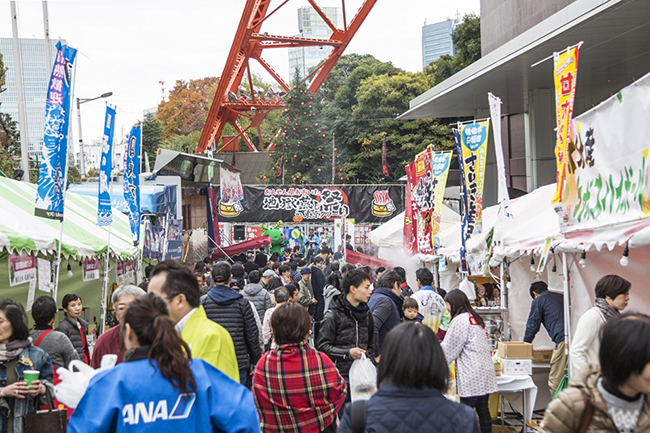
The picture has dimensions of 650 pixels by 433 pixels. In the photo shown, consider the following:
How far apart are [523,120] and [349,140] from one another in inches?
799

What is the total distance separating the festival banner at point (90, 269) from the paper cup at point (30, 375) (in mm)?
5135

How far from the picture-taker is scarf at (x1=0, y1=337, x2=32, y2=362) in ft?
15.5

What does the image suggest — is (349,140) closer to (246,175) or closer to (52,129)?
(246,175)

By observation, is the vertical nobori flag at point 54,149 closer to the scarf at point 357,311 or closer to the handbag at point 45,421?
the handbag at point 45,421

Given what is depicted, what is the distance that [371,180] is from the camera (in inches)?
1495

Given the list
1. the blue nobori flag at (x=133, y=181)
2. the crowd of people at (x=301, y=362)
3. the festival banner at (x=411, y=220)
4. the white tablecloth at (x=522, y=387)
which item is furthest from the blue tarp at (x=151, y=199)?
the white tablecloth at (x=522, y=387)

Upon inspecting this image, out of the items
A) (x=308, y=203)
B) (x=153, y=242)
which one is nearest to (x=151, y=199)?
(x=153, y=242)

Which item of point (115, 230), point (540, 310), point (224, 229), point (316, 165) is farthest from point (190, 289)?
point (316, 165)

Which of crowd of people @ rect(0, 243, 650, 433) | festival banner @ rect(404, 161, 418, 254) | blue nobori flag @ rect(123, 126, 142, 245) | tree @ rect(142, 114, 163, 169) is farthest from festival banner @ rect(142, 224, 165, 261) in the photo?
tree @ rect(142, 114, 163, 169)

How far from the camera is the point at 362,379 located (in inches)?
193

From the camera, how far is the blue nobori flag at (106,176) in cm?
942

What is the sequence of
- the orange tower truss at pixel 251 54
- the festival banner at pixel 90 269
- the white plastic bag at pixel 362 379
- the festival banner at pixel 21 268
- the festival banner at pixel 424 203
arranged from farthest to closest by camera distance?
the orange tower truss at pixel 251 54 < the festival banner at pixel 424 203 < the festival banner at pixel 90 269 < the festival banner at pixel 21 268 < the white plastic bag at pixel 362 379

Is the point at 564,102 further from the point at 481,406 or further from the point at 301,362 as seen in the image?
the point at 301,362

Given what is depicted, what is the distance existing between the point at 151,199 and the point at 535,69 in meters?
8.89
